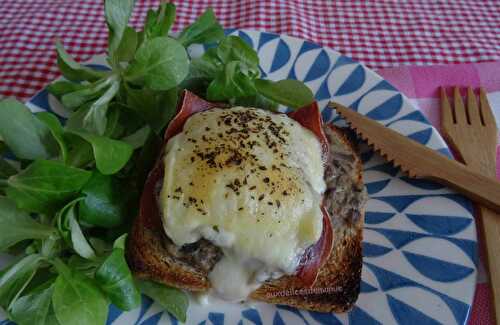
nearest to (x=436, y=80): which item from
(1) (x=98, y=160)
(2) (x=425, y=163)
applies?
(2) (x=425, y=163)

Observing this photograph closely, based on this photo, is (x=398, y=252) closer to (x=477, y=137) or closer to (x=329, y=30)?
(x=477, y=137)

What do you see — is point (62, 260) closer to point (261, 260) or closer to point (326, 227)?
point (261, 260)

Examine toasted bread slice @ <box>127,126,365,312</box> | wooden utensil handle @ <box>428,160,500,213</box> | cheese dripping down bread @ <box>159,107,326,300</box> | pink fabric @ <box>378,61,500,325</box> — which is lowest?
toasted bread slice @ <box>127,126,365,312</box>

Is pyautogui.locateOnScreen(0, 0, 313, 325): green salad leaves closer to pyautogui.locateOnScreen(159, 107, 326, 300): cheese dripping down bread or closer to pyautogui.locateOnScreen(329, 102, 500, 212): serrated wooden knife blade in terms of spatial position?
pyautogui.locateOnScreen(159, 107, 326, 300): cheese dripping down bread

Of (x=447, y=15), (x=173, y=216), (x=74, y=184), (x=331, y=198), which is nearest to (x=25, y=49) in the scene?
(x=74, y=184)

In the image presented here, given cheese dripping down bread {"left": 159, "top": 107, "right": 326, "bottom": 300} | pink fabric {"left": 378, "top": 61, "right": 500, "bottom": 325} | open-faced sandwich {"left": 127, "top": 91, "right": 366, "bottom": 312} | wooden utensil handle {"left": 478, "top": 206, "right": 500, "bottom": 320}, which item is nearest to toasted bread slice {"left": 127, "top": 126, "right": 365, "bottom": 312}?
open-faced sandwich {"left": 127, "top": 91, "right": 366, "bottom": 312}

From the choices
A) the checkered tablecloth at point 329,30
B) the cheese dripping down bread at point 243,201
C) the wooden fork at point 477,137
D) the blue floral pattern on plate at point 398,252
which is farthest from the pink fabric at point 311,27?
the cheese dripping down bread at point 243,201

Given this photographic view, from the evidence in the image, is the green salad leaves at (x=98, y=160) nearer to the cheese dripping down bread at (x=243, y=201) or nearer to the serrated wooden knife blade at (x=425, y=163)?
the cheese dripping down bread at (x=243, y=201)
